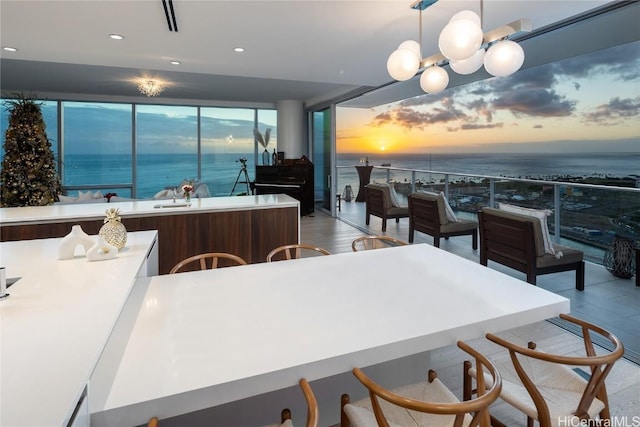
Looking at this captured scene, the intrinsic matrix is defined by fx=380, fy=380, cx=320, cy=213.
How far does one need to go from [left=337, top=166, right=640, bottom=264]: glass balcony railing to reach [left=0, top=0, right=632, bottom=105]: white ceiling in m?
1.86

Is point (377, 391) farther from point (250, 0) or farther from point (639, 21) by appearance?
point (639, 21)

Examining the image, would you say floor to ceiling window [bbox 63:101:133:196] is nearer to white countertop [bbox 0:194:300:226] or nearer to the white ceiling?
the white ceiling

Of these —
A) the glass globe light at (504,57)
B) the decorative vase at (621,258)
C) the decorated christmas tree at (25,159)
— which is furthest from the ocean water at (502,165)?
the decorated christmas tree at (25,159)

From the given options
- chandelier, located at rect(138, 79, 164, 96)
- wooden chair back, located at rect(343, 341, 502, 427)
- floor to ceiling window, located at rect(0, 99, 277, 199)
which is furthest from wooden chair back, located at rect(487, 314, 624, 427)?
floor to ceiling window, located at rect(0, 99, 277, 199)

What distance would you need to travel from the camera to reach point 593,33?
124 inches

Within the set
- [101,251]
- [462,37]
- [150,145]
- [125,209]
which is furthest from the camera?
[150,145]

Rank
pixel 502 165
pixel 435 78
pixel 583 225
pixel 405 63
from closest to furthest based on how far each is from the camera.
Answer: pixel 405 63
pixel 435 78
pixel 583 225
pixel 502 165

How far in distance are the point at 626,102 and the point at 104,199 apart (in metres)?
6.21

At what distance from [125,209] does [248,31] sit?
2.01 m

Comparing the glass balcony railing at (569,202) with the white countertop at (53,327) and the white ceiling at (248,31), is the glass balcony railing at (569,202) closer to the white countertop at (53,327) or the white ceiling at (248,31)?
the white ceiling at (248,31)

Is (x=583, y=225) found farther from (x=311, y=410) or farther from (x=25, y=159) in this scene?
(x=25, y=159)

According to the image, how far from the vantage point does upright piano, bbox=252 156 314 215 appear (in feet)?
27.2

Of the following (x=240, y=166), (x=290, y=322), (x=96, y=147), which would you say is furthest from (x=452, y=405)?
(x=96, y=147)

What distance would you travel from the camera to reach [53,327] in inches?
44.9
